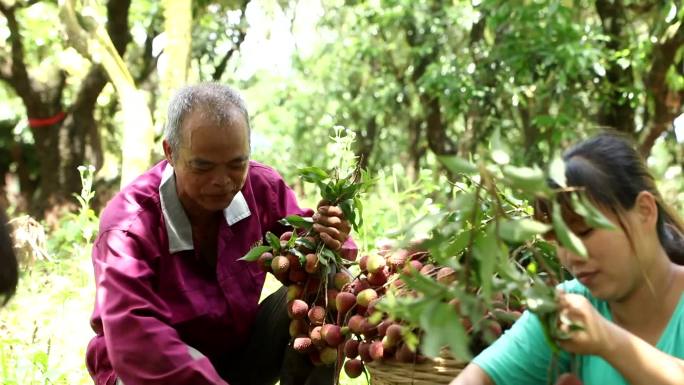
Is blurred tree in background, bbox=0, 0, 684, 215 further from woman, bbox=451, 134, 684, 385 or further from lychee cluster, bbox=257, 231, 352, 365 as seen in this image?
woman, bbox=451, 134, 684, 385

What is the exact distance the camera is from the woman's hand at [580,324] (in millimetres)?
1351

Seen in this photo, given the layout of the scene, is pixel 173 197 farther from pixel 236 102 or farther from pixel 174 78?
pixel 174 78

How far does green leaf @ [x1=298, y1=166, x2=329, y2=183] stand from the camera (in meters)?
2.42

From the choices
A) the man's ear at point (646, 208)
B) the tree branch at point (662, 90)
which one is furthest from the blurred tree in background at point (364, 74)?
the man's ear at point (646, 208)

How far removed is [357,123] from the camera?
11.9m

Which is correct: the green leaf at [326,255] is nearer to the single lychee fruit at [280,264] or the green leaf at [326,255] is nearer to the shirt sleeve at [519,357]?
the single lychee fruit at [280,264]

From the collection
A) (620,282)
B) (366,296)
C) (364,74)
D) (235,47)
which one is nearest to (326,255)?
(366,296)

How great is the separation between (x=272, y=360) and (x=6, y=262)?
1139mm

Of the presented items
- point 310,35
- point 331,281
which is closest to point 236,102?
point 331,281

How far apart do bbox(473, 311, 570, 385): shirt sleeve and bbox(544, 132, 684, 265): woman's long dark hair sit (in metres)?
0.28

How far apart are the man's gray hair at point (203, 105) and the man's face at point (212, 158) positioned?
0.01m

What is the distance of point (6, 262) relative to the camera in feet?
5.06

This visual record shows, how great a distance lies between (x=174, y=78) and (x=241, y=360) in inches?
115

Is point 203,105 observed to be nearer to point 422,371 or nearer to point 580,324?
point 422,371
